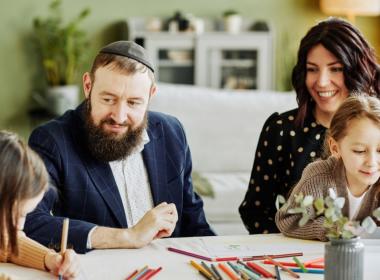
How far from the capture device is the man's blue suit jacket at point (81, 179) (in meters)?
2.06

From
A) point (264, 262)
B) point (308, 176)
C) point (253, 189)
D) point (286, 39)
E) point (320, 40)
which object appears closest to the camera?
point (264, 262)

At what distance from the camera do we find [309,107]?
8.25 feet

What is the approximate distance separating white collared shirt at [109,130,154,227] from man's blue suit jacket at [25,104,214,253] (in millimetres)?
22

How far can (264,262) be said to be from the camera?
5.92 ft

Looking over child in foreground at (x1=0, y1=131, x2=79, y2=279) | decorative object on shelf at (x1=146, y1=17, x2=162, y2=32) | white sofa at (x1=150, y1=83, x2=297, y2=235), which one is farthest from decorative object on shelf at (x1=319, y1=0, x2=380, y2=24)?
child in foreground at (x1=0, y1=131, x2=79, y2=279)

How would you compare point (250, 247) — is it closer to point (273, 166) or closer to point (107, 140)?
point (107, 140)

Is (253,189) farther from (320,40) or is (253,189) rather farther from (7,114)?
(7,114)

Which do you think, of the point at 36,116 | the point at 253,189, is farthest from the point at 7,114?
the point at 253,189

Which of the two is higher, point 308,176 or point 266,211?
point 308,176

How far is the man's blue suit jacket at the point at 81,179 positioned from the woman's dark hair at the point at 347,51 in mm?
554

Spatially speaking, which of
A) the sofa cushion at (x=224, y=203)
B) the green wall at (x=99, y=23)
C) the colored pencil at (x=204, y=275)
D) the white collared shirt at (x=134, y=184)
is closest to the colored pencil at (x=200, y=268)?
the colored pencil at (x=204, y=275)

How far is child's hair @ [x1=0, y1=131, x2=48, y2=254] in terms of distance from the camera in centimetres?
148

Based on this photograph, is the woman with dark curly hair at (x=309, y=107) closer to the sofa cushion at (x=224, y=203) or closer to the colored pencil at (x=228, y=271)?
the colored pencil at (x=228, y=271)

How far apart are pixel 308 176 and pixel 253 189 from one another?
51 cm
